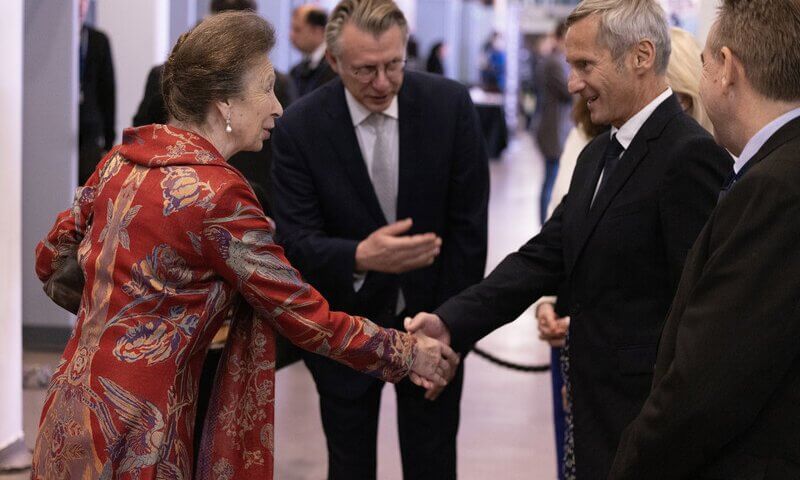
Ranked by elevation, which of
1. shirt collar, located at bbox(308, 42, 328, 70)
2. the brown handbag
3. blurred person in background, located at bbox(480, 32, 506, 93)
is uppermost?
the brown handbag

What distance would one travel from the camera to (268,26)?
251 centimetres

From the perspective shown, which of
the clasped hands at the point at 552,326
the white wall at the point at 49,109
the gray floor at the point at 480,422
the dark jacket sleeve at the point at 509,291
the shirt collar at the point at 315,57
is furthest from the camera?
the shirt collar at the point at 315,57

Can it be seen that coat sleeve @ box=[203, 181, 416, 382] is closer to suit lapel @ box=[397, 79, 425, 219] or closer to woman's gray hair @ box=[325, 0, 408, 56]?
suit lapel @ box=[397, 79, 425, 219]

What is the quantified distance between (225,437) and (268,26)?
88cm

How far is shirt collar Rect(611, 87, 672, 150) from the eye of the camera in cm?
273

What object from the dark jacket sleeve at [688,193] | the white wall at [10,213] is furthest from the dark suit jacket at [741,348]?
the white wall at [10,213]

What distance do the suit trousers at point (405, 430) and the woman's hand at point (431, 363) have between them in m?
0.34

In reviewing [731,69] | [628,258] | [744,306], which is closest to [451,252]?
[628,258]

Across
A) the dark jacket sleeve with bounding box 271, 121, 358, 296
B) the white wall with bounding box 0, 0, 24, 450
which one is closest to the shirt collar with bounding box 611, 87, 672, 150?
the dark jacket sleeve with bounding box 271, 121, 358, 296

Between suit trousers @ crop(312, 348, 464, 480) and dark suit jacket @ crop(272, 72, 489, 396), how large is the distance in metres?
0.08

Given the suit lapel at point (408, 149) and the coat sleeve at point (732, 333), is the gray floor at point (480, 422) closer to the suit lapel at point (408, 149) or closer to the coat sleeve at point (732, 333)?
the suit lapel at point (408, 149)

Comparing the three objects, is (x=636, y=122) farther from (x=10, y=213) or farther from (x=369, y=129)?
(x=10, y=213)

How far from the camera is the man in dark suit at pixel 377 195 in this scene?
129 inches

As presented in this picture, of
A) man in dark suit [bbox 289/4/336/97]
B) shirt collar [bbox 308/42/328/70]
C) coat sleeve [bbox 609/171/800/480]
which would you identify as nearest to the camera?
coat sleeve [bbox 609/171/800/480]
